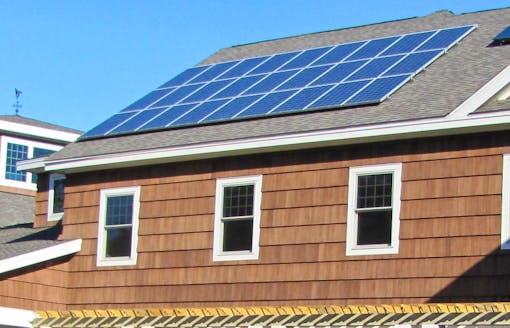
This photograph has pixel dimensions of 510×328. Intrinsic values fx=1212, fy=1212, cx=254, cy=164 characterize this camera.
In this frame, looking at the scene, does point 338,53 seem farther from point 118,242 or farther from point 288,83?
point 118,242

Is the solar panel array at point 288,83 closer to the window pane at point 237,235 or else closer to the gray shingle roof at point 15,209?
the window pane at point 237,235

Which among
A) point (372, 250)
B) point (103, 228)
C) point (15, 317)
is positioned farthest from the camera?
point (103, 228)

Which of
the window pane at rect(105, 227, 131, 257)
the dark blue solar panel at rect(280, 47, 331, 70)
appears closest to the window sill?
the window pane at rect(105, 227, 131, 257)

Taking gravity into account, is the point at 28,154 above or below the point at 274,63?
below

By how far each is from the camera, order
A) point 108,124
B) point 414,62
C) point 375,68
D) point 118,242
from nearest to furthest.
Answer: point 414,62 < point 375,68 < point 118,242 < point 108,124

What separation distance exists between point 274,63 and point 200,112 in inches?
98.5

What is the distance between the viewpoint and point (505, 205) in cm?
1830

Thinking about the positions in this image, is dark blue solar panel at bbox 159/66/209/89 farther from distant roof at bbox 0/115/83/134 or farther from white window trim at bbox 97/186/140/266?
distant roof at bbox 0/115/83/134

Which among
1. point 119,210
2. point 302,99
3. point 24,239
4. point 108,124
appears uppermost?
point 302,99

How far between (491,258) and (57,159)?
9.85 meters

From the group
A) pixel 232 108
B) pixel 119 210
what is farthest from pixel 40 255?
pixel 232 108

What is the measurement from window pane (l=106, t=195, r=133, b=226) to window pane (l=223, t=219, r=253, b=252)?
2.45m

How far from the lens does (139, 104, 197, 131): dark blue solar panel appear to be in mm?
23984

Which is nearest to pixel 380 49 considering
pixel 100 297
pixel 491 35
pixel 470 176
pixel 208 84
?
pixel 491 35
